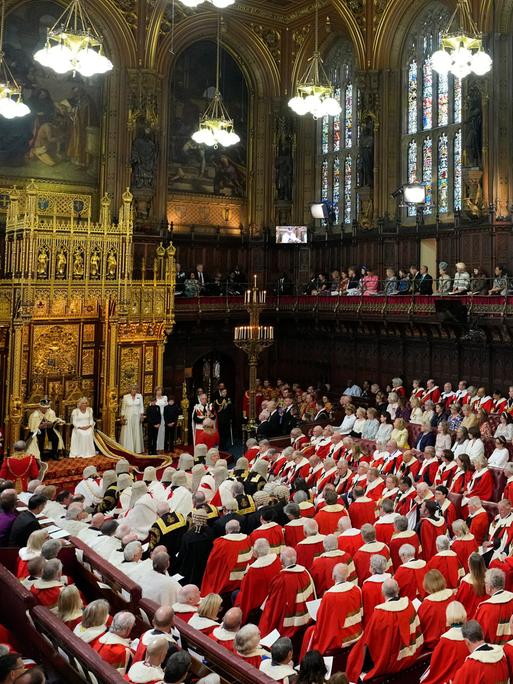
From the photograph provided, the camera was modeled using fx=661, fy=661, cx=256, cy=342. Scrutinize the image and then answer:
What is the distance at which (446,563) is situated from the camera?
7.54m

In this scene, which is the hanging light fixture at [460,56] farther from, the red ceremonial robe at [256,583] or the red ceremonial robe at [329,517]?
the red ceremonial robe at [256,583]

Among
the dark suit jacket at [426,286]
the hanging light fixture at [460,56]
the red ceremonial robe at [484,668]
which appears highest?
the hanging light fixture at [460,56]

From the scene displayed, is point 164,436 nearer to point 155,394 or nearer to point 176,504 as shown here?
point 155,394

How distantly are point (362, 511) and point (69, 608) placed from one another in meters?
5.28

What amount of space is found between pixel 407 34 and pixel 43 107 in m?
12.4

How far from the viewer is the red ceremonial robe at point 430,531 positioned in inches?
351

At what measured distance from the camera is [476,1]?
1908cm

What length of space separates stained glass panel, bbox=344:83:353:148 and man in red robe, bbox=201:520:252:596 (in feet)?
63.1

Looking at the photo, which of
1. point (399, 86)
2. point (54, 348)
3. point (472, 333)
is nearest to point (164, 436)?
point (54, 348)

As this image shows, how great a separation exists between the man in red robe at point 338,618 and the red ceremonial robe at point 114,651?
2104 mm

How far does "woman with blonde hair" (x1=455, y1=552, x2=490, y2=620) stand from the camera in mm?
6648

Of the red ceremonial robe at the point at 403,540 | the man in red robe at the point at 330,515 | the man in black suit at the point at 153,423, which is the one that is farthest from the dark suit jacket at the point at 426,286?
the red ceremonial robe at the point at 403,540

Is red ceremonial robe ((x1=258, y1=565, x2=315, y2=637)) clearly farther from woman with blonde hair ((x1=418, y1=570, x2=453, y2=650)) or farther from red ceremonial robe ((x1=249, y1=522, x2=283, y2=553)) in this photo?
woman with blonde hair ((x1=418, y1=570, x2=453, y2=650))

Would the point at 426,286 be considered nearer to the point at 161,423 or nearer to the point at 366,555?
the point at 161,423
